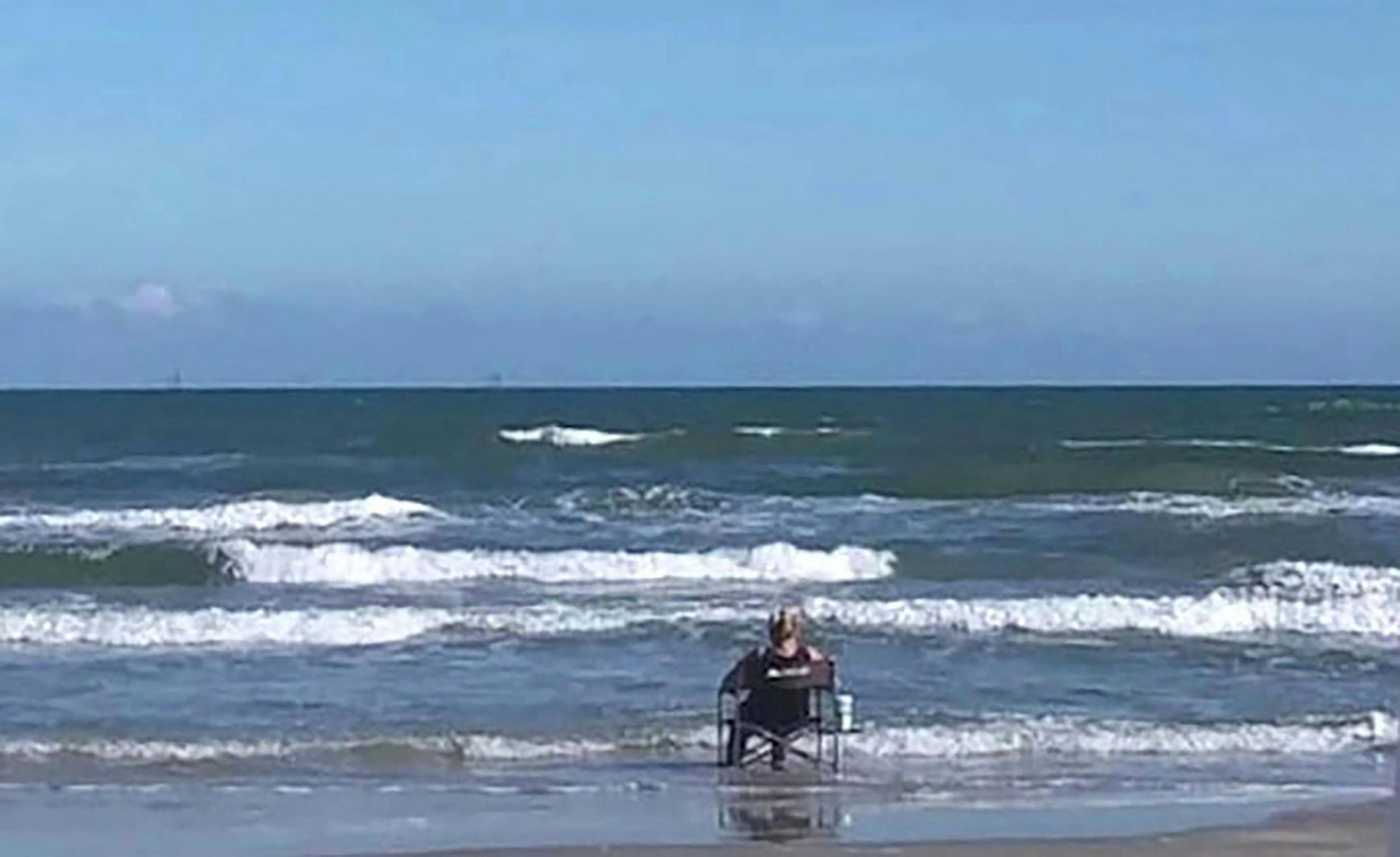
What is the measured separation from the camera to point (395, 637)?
63.9 feet

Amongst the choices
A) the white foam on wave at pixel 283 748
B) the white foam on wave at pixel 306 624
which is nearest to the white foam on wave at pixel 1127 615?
the white foam on wave at pixel 306 624

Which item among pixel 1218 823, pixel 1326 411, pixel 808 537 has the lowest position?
pixel 1218 823

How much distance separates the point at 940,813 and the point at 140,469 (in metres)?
34.6

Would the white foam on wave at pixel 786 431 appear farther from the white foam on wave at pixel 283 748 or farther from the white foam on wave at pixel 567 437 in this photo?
the white foam on wave at pixel 283 748

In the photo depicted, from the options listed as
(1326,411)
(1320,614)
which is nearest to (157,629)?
(1320,614)

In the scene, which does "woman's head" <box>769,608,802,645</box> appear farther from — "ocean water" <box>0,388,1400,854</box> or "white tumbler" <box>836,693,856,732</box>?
"ocean water" <box>0,388,1400,854</box>

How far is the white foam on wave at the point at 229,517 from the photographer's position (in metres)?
31.5

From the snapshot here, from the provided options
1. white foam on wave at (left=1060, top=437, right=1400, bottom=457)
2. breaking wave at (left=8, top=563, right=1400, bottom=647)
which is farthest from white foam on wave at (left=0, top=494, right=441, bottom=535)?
white foam on wave at (left=1060, top=437, right=1400, bottom=457)

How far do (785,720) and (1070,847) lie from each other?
3288mm

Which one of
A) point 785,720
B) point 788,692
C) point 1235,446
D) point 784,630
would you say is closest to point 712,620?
point 784,630

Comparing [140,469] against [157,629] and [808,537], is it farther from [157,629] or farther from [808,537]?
[157,629]

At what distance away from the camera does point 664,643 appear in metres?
18.8

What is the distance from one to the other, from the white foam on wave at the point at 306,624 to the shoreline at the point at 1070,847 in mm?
8094

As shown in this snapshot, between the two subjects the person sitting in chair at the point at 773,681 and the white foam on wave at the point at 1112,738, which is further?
the white foam on wave at the point at 1112,738
